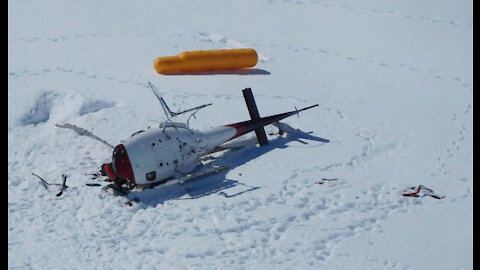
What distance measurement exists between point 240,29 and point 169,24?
311 centimetres

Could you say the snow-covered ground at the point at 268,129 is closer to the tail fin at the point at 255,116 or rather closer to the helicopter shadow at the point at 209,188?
the helicopter shadow at the point at 209,188

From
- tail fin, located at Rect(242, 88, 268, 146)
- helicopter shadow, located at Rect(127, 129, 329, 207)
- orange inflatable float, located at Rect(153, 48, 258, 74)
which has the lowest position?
helicopter shadow, located at Rect(127, 129, 329, 207)

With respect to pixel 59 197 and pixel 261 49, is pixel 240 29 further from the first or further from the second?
pixel 59 197

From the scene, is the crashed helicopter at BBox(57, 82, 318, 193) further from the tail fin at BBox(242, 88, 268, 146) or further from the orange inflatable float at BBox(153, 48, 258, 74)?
the orange inflatable float at BBox(153, 48, 258, 74)

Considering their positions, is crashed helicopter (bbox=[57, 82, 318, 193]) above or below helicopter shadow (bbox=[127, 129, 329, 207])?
above

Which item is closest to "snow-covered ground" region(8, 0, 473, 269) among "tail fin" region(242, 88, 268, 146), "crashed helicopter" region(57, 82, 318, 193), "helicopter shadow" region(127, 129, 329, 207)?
"helicopter shadow" region(127, 129, 329, 207)

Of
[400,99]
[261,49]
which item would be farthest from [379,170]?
[261,49]

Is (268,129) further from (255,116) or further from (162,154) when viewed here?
(162,154)

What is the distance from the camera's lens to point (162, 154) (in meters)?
15.8

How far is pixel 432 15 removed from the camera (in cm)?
2823

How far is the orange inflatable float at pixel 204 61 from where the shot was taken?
73.0ft

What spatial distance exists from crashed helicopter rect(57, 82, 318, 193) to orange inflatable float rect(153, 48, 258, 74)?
5.36m

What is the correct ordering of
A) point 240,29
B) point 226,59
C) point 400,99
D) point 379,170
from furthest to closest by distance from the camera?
point 240,29, point 226,59, point 400,99, point 379,170

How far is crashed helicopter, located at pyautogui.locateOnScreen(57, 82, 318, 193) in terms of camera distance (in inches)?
601
